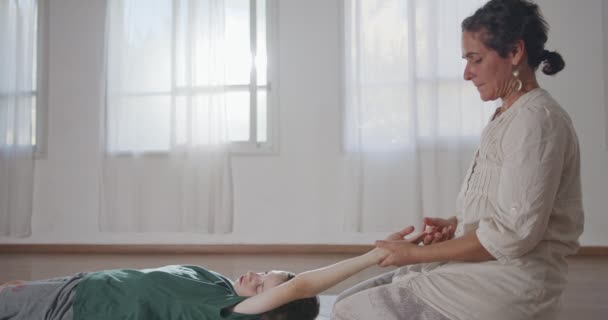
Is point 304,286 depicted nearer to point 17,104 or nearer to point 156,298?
point 156,298

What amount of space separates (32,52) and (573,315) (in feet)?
12.1

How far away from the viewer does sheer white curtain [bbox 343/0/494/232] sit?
2.89 metres

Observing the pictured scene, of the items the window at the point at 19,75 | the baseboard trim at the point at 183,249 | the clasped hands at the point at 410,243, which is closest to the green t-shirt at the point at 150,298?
the clasped hands at the point at 410,243

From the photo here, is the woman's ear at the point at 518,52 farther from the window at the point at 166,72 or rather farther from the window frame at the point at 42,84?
the window frame at the point at 42,84

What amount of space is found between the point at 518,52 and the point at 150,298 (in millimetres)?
1311

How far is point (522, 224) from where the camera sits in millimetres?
1122

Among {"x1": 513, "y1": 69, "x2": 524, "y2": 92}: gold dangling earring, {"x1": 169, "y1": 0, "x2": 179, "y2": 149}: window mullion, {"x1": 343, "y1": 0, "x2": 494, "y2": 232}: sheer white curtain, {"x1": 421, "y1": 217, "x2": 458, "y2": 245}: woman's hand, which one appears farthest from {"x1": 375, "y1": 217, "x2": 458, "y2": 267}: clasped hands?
{"x1": 169, "y1": 0, "x2": 179, "y2": 149}: window mullion

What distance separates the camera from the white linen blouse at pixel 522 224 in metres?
1.12

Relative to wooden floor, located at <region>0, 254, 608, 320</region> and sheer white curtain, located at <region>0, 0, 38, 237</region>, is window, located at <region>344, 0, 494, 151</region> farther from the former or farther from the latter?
sheer white curtain, located at <region>0, 0, 38, 237</region>

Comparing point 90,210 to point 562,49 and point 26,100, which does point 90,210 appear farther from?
point 562,49

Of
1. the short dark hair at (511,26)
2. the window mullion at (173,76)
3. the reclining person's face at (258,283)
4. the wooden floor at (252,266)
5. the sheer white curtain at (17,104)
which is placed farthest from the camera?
the sheer white curtain at (17,104)

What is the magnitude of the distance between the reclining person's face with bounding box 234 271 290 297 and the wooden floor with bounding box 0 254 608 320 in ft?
4.11

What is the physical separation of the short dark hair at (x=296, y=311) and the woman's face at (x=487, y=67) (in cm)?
88

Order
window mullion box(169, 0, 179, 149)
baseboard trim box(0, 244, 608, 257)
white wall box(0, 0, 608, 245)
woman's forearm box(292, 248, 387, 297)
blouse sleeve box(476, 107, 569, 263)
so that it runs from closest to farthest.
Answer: blouse sleeve box(476, 107, 569, 263) < woman's forearm box(292, 248, 387, 297) < white wall box(0, 0, 608, 245) < baseboard trim box(0, 244, 608, 257) < window mullion box(169, 0, 179, 149)
